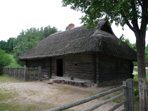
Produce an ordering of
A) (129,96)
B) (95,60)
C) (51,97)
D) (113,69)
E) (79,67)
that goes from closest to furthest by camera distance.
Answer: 1. (129,96)
2. (51,97)
3. (95,60)
4. (79,67)
5. (113,69)

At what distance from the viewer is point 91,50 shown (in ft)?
25.2

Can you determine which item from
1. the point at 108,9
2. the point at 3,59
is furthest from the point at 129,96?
the point at 3,59

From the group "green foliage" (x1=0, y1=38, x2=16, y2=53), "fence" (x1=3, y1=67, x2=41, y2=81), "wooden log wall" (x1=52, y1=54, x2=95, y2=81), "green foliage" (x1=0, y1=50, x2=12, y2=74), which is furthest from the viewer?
"green foliage" (x1=0, y1=38, x2=16, y2=53)

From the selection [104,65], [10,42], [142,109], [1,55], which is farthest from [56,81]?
[10,42]

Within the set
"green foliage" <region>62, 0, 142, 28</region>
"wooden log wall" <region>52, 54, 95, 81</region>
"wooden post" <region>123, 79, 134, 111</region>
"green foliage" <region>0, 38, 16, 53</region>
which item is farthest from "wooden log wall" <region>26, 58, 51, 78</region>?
"green foliage" <region>0, 38, 16, 53</region>

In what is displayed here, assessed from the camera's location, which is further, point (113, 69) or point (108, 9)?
point (113, 69)

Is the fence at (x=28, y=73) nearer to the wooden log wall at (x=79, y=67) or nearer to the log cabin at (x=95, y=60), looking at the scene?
the log cabin at (x=95, y=60)

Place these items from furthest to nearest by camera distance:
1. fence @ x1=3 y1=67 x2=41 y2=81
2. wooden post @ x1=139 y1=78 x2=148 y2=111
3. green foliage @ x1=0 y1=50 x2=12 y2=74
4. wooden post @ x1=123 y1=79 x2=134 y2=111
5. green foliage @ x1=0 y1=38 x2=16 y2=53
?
green foliage @ x1=0 y1=38 x2=16 y2=53 → green foliage @ x1=0 y1=50 x2=12 y2=74 → fence @ x1=3 y1=67 x2=41 y2=81 → wooden post @ x1=139 y1=78 x2=148 y2=111 → wooden post @ x1=123 y1=79 x2=134 y2=111

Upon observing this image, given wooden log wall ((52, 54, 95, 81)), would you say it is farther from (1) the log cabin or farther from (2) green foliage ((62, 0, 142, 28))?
(2) green foliage ((62, 0, 142, 28))

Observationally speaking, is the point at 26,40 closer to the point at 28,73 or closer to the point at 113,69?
the point at 28,73

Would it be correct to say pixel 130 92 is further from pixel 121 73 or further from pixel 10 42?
pixel 10 42

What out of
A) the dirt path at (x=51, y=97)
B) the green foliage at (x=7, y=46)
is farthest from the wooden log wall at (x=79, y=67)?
the green foliage at (x=7, y=46)

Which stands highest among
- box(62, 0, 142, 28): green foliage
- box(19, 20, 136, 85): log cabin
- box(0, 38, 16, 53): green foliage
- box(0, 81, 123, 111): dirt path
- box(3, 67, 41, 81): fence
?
box(0, 38, 16, 53): green foliage

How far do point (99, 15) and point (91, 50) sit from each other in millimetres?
2256
